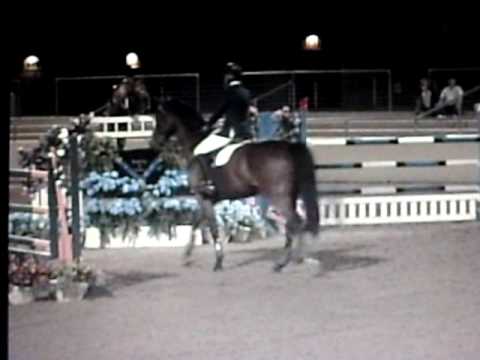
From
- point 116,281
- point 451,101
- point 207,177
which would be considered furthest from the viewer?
point 451,101

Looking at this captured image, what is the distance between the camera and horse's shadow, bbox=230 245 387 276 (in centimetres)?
584

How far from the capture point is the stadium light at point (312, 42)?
15.6 meters

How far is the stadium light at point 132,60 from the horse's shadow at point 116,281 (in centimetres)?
914

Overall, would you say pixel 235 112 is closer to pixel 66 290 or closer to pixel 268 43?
pixel 66 290

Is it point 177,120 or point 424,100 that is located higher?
point 424,100

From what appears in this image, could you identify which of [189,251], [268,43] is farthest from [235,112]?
[268,43]

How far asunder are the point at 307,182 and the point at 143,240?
4.65ft

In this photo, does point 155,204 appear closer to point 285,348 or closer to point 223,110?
point 223,110

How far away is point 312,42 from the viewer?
15609mm

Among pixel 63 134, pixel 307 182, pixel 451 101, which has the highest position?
pixel 451 101

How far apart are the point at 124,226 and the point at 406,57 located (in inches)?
369

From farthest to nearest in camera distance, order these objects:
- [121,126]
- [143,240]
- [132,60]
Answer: [132,60]
[121,126]
[143,240]

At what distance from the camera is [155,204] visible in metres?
6.80

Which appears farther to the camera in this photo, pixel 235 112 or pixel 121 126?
pixel 121 126
